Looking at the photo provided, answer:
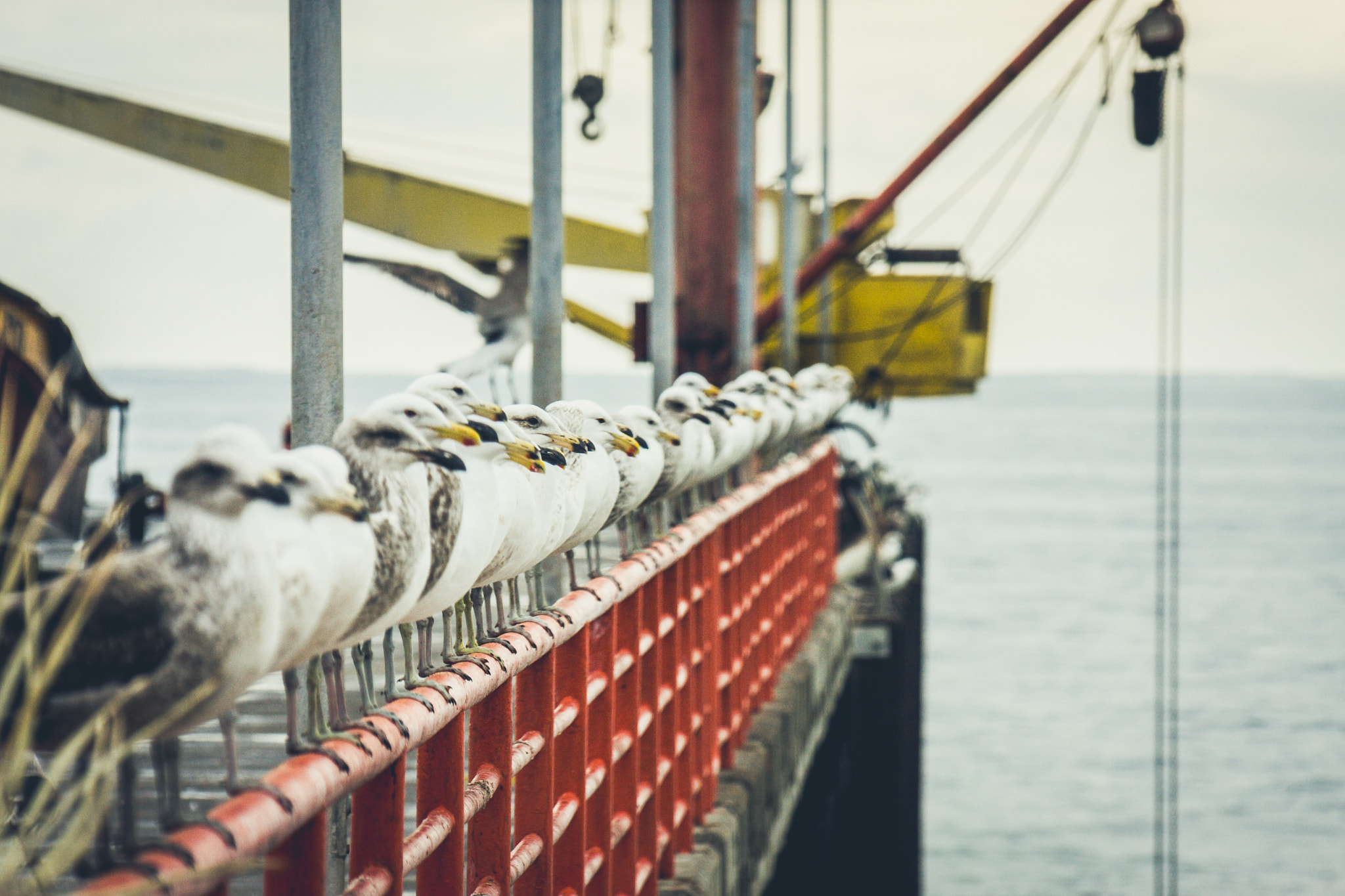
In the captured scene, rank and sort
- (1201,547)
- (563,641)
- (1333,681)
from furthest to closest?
(1201,547), (1333,681), (563,641)

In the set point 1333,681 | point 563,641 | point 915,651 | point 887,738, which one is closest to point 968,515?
point 1333,681

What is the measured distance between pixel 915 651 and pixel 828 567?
17.5 ft

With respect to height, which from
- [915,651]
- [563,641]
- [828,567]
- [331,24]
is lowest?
[915,651]

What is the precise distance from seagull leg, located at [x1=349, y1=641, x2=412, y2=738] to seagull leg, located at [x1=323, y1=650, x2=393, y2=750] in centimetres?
3

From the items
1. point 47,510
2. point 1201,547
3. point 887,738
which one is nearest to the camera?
point 47,510

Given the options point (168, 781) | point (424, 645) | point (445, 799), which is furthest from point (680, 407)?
point (168, 781)

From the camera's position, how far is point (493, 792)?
10.4 ft

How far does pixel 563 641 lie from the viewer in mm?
3746

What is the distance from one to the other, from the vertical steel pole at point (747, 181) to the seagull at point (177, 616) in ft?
29.4

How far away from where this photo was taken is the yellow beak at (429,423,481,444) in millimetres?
3025

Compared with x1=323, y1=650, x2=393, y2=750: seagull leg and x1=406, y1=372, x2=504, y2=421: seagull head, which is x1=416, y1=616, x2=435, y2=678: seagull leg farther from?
x1=406, y1=372, x2=504, y2=421: seagull head

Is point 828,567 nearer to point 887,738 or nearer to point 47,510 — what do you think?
point 887,738

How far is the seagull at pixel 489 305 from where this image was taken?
30.2 feet

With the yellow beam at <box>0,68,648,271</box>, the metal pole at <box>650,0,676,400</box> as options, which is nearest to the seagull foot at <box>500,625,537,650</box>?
the metal pole at <box>650,0,676,400</box>
